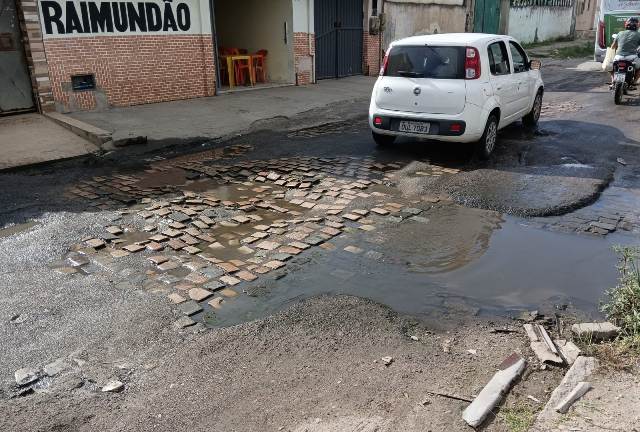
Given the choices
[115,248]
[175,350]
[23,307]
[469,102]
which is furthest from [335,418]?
[469,102]

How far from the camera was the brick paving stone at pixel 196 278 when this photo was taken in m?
4.59

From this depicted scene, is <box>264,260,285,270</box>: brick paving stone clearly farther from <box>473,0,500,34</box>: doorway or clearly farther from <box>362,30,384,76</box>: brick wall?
<box>473,0,500,34</box>: doorway

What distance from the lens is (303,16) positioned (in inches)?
620

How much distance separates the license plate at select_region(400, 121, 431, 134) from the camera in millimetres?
7776

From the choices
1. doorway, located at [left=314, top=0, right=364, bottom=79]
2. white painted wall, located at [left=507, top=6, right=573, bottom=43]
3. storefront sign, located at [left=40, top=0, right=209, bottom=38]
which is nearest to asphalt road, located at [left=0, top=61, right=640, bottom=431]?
storefront sign, located at [left=40, top=0, right=209, bottom=38]

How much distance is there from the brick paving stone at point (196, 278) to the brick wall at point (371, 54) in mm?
15453

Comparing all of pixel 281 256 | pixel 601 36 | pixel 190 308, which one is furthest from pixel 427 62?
pixel 601 36

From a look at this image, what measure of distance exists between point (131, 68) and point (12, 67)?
2.39m

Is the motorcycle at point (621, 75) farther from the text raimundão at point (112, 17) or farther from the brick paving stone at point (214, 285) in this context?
the brick paving stone at point (214, 285)

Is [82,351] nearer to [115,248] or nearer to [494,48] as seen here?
[115,248]

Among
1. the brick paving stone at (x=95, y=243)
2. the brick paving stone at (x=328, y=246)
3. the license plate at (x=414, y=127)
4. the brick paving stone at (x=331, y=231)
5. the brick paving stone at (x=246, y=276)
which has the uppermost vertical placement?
the license plate at (x=414, y=127)

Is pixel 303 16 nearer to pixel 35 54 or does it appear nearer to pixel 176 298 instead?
pixel 35 54


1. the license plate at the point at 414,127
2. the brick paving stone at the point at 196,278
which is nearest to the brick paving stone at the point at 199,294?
the brick paving stone at the point at 196,278

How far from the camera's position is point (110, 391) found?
3266mm
